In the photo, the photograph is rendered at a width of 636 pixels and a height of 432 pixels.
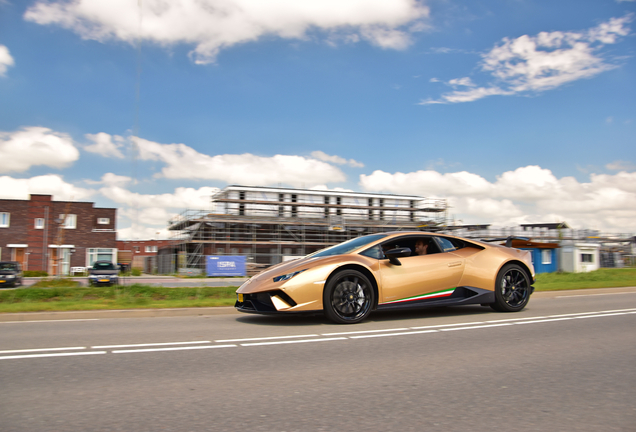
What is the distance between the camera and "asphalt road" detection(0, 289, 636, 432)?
3.18 m

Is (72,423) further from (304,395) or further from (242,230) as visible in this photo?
(242,230)

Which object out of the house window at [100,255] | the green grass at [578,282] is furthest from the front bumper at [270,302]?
the house window at [100,255]

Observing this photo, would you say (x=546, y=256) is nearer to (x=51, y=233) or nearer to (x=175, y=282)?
(x=175, y=282)

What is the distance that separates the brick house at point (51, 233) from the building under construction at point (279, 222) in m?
7.93

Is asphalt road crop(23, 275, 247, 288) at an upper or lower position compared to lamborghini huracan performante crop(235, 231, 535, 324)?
lower

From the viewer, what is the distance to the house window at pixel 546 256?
36812mm

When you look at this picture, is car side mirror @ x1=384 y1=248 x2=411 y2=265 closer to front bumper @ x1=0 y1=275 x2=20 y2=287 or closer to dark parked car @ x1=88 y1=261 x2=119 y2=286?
dark parked car @ x1=88 y1=261 x2=119 y2=286

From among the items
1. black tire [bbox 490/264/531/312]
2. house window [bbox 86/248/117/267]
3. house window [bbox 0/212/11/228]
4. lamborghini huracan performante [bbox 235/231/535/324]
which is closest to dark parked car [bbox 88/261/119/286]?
lamborghini huracan performante [bbox 235/231/535/324]

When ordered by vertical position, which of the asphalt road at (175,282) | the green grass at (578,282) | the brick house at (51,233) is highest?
the brick house at (51,233)

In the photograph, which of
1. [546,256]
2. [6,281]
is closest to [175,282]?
[6,281]

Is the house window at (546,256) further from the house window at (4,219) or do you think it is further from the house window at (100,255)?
the house window at (4,219)

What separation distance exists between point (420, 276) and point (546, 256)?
33587 millimetres

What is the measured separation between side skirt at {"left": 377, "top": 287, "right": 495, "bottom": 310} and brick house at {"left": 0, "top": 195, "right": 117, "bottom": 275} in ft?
133

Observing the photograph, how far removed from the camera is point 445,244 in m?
8.13
